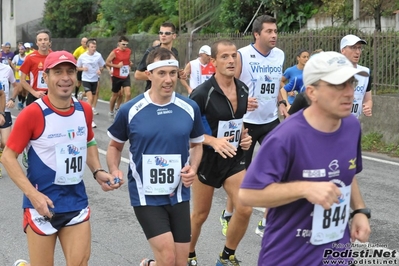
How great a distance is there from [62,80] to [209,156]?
1814 mm

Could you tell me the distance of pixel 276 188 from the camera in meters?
3.61

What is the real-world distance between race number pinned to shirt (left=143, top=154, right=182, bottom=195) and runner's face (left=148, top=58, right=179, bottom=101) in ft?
1.40

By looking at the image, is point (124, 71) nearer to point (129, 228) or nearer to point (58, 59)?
point (129, 228)

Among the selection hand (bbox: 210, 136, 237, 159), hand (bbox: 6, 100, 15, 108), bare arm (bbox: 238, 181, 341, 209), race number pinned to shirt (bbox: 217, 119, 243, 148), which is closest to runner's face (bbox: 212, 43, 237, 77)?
race number pinned to shirt (bbox: 217, 119, 243, 148)

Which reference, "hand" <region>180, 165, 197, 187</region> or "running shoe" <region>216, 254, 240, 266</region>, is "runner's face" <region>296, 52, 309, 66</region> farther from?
"hand" <region>180, 165, 197, 187</region>

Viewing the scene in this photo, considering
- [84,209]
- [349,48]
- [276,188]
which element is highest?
[349,48]

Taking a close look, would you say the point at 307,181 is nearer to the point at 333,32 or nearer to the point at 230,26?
the point at 333,32

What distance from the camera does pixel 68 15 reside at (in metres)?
40.3

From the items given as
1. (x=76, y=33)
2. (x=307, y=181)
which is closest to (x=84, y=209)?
(x=307, y=181)

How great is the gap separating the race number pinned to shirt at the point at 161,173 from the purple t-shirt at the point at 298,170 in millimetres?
1566

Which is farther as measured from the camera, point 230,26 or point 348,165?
point 230,26

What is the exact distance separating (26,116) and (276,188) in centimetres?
209

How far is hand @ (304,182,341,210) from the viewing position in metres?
3.43

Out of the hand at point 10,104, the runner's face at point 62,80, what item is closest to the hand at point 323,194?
the runner's face at point 62,80
